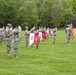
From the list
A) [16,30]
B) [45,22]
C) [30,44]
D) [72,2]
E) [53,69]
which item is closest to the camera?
[53,69]

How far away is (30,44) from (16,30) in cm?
812

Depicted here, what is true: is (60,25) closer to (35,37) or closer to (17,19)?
(17,19)

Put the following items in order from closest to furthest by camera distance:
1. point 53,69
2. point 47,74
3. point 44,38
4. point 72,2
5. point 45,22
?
point 47,74 < point 53,69 < point 44,38 < point 72,2 < point 45,22

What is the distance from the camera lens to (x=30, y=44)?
86.7ft

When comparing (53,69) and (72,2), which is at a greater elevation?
(72,2)

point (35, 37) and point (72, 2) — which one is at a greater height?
point (72, 2)

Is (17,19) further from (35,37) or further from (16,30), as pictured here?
(16,30)

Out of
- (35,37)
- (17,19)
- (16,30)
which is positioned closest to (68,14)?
(17,19)

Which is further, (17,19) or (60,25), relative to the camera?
(60,25)

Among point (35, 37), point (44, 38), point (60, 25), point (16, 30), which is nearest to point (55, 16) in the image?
point (60, 25)

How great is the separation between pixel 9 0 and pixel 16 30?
40.0m

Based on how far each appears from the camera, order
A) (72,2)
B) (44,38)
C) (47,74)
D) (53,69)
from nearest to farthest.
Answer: (47,74)
(53,69)
(44,38)
(72,2)

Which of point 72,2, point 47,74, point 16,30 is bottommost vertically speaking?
point 47,74

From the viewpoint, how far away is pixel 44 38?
1516 inches
